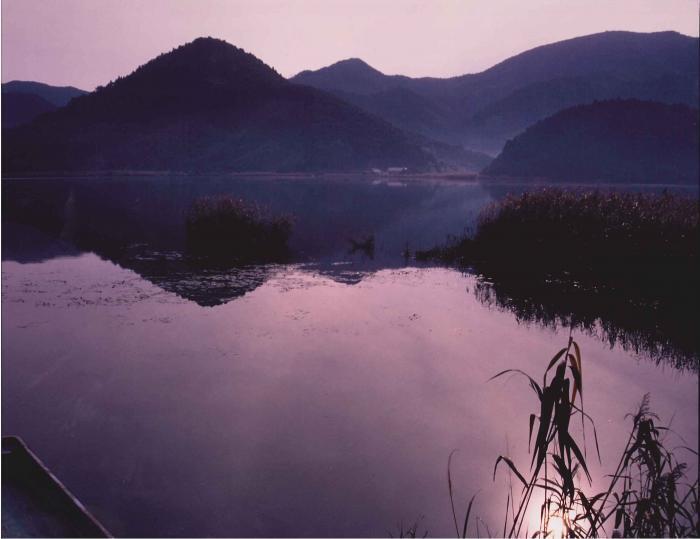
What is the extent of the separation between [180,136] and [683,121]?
157m

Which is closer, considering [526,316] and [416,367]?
[416,367]

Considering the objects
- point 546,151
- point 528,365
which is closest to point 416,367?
point 528,365

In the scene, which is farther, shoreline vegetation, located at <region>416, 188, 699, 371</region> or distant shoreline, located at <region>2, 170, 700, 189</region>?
distant shoreline, located at <region>2, 170, 700, 189</region>

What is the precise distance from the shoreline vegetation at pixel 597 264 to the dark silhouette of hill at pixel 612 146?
139m

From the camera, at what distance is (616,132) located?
553 feet

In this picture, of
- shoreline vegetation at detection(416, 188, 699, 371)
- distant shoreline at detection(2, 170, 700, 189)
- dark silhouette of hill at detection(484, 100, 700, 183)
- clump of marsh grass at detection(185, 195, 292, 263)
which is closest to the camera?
shoreline vegetation at detection(416, 188, 699, 371)

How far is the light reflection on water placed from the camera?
316 inches

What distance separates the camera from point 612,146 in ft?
542

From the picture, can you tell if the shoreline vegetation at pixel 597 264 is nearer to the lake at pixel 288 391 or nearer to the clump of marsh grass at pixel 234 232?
the lake at pixel 288 391

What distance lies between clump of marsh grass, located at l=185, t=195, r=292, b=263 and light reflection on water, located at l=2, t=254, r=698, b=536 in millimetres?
8957

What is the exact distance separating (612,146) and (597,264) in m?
162

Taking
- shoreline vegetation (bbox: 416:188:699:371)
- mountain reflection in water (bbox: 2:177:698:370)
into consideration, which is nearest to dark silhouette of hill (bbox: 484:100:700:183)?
mountain reflection in water (bbox: 2:177:698:370)

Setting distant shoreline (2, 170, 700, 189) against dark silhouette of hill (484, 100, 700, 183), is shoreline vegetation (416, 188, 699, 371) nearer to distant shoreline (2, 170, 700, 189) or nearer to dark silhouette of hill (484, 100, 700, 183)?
distant shoreline (2, 170, 700, 189)

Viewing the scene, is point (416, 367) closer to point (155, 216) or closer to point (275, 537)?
point (275, 537)
